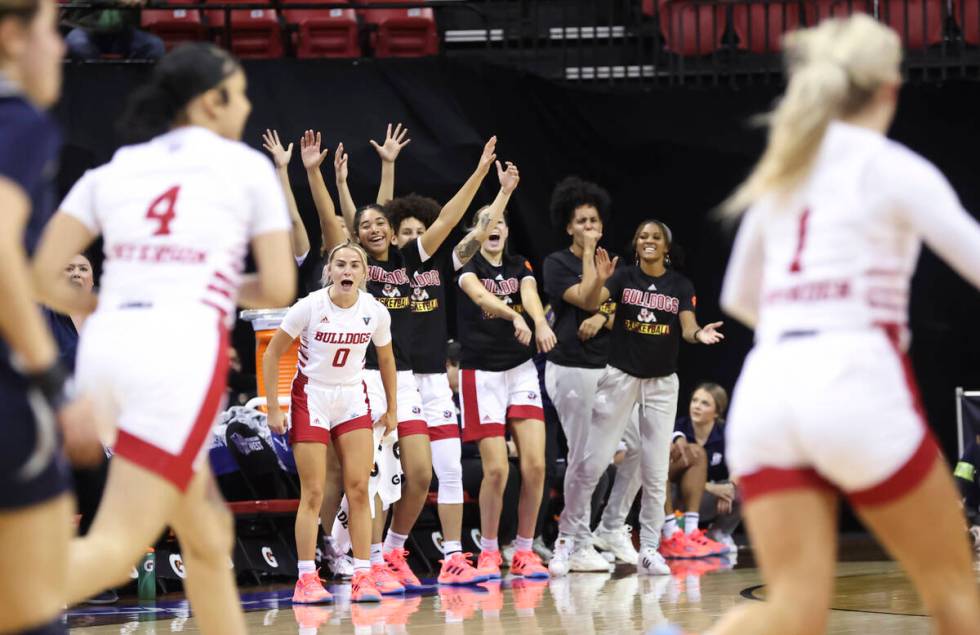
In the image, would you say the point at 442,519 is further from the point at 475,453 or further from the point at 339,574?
the point at 475,453

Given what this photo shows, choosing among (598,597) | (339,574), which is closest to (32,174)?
(598,597)

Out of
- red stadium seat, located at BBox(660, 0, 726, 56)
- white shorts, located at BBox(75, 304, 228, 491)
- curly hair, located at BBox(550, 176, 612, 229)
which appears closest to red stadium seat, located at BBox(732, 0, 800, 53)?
red stadium seat, located at BBox(660, 0, 726, 56)

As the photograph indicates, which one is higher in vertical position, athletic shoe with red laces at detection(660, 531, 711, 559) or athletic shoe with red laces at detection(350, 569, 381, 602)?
athletic shoe with red laces at detection(350, 569, 381, 602)

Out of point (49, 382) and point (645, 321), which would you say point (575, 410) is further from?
point (49, 382)

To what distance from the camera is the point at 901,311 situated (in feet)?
8.37

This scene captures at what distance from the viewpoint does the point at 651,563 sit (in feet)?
23.5

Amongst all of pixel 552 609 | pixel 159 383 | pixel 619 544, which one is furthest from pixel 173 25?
pixel 159 383

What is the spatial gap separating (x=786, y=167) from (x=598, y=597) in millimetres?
3740

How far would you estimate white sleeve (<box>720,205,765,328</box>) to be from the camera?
2.66m

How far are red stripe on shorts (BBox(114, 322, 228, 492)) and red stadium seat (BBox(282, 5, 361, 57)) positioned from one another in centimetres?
698

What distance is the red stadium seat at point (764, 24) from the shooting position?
32.1 ft

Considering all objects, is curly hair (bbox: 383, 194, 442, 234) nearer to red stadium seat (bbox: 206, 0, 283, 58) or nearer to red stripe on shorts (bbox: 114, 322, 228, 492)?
red stadium seat (bbox: 206, 0, 283, 58)

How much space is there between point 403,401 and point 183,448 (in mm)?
3729

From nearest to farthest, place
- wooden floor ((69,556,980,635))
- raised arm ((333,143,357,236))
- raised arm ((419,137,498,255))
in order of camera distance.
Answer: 1. wooden floor ((69,556,980,635))
2. raised arm ((419,137,498,255))
3. raised arm ((333,143,357,236))
